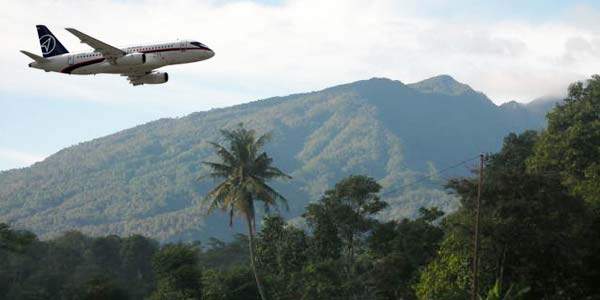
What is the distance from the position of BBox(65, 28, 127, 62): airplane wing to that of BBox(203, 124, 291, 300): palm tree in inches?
419

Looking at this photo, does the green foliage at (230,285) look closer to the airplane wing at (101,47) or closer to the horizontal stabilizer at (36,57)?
the airplane wing at (101,47)

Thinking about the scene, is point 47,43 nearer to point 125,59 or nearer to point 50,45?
point 50,45

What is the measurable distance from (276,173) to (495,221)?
65.2ft

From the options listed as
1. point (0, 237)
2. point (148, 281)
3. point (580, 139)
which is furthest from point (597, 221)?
point (148, 281)

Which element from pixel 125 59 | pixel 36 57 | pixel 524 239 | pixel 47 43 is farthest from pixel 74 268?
pixel 524 239

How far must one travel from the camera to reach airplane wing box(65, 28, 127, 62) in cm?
5610

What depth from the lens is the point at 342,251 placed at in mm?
79312

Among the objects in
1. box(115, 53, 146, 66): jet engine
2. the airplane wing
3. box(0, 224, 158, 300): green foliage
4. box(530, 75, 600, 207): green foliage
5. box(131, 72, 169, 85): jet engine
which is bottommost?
box(0, 224, 158, 300): green foliage

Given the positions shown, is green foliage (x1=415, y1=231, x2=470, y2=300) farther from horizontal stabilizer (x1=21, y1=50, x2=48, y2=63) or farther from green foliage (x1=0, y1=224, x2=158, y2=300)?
green foliage (x1=0, y1=224, x2=158, y2=300)

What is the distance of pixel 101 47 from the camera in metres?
57.9

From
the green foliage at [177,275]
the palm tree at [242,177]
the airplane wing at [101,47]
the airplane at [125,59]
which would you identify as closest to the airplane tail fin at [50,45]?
the airplane at [125,59]

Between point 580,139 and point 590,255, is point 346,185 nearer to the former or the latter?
point 580,139

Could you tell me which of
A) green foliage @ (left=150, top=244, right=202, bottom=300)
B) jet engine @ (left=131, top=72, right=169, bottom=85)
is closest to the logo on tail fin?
jet engine @ (left=131, top=72, right=169, bottom=85)

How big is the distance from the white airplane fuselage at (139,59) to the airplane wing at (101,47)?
0.44m
